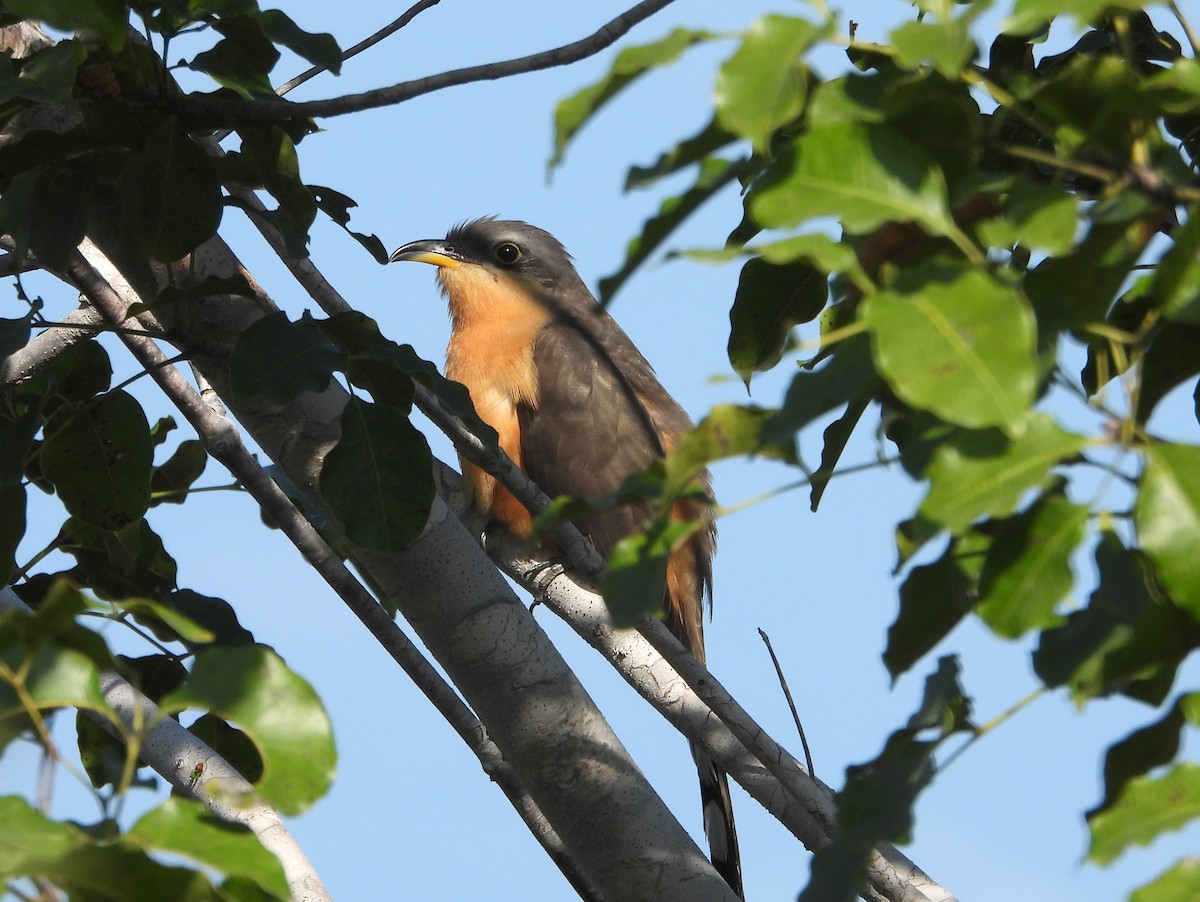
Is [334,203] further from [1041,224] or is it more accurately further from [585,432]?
[585,432]

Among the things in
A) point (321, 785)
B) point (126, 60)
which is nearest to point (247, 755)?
point (126, 60)

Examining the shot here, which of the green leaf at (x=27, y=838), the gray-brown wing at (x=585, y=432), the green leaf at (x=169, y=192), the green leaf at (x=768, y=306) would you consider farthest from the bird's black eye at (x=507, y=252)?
the green leaf at (x=27, y=838)

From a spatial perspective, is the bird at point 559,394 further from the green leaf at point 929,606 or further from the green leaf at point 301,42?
the green leaf at point 929,606

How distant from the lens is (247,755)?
3.13m

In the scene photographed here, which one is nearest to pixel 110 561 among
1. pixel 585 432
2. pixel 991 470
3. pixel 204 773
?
pixel 204 773

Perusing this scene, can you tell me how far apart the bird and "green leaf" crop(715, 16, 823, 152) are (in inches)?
184

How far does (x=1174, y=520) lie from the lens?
3.68 ft

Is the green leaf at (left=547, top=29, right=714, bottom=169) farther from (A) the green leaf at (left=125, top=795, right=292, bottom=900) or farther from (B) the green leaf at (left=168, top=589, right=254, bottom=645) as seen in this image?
(B) the green leaf at (left=168, top=589, right=254, bottom=645)

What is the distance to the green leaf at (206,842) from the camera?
3.84 ft

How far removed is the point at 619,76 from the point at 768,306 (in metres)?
0.82

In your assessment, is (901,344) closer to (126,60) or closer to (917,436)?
(917,436)

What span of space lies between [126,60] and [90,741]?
1.58 meters

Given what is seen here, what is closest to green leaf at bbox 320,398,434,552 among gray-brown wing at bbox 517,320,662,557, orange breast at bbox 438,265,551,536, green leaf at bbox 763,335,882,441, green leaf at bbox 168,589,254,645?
green leaf at bbox 168,589,254,645

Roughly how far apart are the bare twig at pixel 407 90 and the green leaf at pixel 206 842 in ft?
4.98
